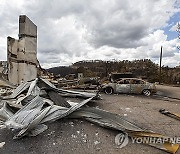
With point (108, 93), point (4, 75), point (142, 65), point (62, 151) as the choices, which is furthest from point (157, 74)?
point (62, 151)

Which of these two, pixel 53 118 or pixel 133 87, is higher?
pixel 133 87

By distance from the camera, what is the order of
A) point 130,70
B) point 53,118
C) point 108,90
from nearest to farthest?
1. point 53,118
2. point 108,90
3. point 130,70

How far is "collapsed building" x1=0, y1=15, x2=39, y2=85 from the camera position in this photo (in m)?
12.0

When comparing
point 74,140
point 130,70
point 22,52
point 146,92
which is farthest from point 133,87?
point 130,70

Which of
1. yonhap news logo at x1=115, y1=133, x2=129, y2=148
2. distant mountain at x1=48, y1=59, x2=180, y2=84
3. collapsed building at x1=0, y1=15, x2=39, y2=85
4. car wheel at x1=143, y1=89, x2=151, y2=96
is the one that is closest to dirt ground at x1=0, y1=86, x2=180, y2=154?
yonhap news logo at x1=115, y1=133, x2=129, y2=148

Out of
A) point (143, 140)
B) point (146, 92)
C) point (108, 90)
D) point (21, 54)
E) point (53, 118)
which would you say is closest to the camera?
point (143, 140)

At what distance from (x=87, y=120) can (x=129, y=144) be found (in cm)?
150

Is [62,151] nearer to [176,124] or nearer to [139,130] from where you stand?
[139,130]

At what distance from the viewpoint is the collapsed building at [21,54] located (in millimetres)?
12023

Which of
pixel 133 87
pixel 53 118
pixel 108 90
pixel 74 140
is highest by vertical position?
pixel 133 87

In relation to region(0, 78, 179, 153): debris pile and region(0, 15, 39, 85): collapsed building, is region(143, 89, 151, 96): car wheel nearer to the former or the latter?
region(0, 15, 39, 85): collapsed building

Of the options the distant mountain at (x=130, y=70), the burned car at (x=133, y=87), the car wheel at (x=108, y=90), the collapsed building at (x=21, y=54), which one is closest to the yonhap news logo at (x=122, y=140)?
the burned car at (x=133, y=87)

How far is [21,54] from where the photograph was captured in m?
12.5

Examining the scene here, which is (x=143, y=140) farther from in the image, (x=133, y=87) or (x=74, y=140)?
(x=133, y=87)
